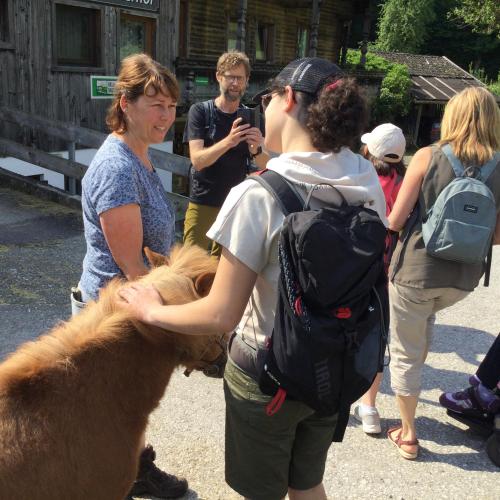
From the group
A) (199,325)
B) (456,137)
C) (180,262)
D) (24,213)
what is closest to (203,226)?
(456,137)

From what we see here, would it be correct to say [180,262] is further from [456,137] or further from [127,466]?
[456,137]

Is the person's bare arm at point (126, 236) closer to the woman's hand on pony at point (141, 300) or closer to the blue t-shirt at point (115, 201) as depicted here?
the blue t-shirt at point (115, 201)

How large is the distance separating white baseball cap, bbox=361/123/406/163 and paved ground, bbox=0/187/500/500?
1.74m

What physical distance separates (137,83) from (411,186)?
5.07 feet

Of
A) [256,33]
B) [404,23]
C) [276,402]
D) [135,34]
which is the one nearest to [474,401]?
[276,402]

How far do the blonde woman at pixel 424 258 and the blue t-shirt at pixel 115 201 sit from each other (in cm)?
138

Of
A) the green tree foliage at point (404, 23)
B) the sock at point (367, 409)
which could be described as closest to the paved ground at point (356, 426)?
the sock at point (367, 409)

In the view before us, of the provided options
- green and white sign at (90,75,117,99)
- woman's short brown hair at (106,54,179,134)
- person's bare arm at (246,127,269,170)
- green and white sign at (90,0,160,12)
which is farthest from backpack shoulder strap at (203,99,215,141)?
green and white sign at (90,0,160,12)

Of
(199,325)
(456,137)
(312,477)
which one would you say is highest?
(456,137)

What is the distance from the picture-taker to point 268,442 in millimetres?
1844

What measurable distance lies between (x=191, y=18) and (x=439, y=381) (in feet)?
43.4

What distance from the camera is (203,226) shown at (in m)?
4.36

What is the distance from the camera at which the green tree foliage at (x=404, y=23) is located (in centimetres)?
4500

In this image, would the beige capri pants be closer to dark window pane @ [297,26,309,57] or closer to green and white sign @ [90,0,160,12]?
green and white sign @ [90,0,160,12]
